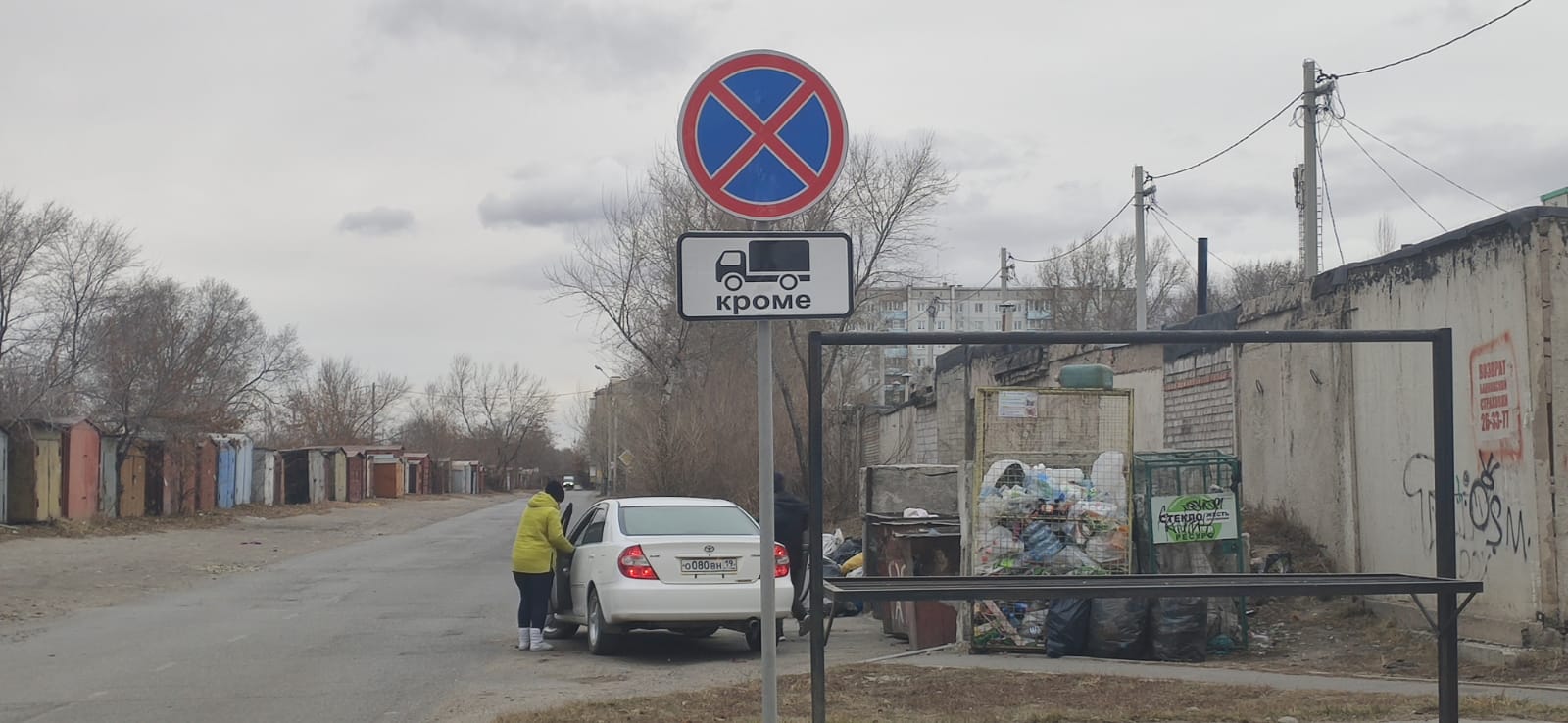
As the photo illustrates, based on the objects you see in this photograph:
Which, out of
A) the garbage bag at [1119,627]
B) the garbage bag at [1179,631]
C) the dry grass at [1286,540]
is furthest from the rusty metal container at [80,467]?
the garbage bag at [1179,631]

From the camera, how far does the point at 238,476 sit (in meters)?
50.6

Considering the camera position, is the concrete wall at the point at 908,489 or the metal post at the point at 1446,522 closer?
the metal post at the point at 1446,522

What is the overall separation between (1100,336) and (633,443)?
91.0ft

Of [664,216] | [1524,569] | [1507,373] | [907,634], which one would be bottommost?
[907,634]

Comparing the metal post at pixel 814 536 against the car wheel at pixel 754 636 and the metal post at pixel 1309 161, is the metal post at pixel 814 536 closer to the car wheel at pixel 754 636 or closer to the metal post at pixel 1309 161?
the car wheel at pixel 754 636

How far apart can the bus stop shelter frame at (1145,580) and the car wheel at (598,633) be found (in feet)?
20.2

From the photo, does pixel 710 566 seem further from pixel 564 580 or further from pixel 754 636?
pixel 564 580

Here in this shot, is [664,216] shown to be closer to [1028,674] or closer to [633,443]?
[633,443]

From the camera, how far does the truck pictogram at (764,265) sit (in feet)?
17.9

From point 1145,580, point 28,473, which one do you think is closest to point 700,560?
point 1145,580

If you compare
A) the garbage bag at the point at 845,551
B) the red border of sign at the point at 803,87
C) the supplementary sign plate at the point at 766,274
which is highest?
the red border of sign at the point at 803,87

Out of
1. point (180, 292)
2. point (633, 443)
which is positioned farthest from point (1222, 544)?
point (180, 292)

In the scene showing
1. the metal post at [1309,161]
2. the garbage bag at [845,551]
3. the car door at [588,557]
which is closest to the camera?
the car door at [588,557]

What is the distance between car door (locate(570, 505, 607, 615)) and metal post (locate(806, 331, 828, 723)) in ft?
21.1
